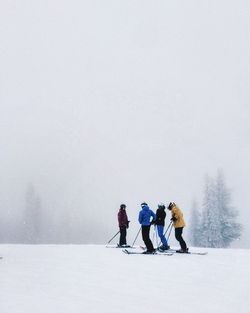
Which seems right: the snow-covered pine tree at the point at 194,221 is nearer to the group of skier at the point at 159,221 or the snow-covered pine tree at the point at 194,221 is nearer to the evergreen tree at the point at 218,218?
the evergreen tree at the point at 218,218

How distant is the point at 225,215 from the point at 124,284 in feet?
135

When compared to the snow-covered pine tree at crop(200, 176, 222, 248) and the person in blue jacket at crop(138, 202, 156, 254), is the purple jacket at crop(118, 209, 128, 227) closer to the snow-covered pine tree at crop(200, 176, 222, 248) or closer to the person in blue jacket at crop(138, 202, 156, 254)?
the person in blue jacket at crop(138, 202, 156, 254)

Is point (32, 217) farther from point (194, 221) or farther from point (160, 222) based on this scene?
point (160, 222)

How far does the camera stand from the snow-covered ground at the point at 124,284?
1176 centimetres

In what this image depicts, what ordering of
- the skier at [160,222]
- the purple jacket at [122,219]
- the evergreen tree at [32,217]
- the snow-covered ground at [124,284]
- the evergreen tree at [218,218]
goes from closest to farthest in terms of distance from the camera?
the snow-covered ground at [124,284] → the skier at [160,222] → the purple jacket at [122,219] → the evergreen tree at [218,218] → the evergreen tree at [32,217]

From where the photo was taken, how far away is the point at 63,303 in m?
11.9

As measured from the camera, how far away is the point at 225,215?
54281mm

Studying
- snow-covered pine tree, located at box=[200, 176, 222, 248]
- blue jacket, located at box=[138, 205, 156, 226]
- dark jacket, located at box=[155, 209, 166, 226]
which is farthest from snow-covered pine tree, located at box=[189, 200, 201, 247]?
blue jacket, located at box=[138, 205, 156, 226]

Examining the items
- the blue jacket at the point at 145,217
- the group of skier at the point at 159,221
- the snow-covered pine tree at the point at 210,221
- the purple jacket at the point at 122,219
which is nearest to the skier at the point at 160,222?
the group of skier at the point at 159,221

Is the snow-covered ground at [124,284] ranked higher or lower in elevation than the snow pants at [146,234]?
lower

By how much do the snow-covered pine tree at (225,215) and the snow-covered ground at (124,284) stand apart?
99.9ft

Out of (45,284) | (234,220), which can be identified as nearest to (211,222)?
(234,220)

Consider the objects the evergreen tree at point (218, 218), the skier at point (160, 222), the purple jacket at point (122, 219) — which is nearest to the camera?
the skier at point (160, 222)

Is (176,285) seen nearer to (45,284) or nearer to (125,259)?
(45,284)
